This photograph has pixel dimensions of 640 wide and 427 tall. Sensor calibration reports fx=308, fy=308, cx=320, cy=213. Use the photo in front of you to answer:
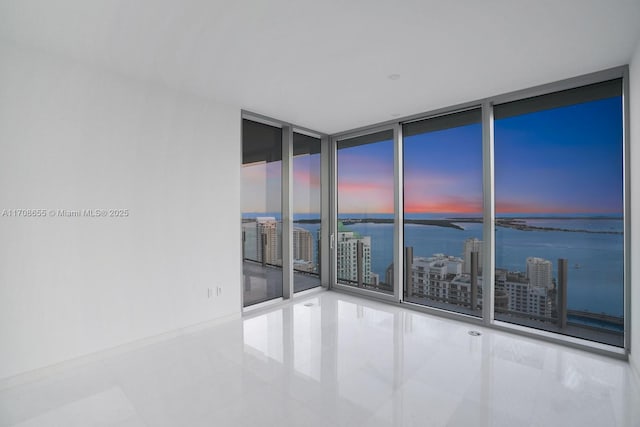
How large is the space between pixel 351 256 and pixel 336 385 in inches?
116

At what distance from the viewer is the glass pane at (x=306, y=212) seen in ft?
16.2

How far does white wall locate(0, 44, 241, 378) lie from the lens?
246 cm

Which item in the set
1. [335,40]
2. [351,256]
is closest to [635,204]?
[335,40]

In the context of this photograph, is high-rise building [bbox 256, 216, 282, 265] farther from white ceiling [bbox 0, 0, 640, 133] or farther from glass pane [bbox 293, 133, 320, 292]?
white ceiling [bbox 0, 0, 640, 133]

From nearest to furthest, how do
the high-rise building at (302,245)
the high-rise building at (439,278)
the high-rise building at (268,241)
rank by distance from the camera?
1. the high-rise building at (439,278)
2. the high-rise building at (268,241)
3. the high-rise building at (302,245)

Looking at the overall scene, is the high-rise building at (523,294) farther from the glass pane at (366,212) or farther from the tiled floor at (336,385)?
the glass pane at (366,212)

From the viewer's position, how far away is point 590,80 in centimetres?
299

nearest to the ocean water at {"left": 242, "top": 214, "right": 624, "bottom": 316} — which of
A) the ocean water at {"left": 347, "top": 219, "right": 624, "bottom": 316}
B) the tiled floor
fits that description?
the ocean water at {"left": 347, "top": 219, "right": 624, "bottom": 316}

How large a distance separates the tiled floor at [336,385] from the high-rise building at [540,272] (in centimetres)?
64

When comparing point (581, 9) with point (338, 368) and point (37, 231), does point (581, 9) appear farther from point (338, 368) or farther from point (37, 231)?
point (37, 231)

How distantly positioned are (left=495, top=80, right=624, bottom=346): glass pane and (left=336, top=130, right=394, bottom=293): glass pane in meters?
1.54

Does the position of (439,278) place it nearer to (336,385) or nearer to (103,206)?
(336,385)

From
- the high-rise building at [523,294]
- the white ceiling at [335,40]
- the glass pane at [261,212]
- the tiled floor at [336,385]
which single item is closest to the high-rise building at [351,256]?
the glass pane at [261,212]

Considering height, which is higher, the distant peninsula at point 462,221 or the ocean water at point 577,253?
A: the distant peninsula at point 462,221
